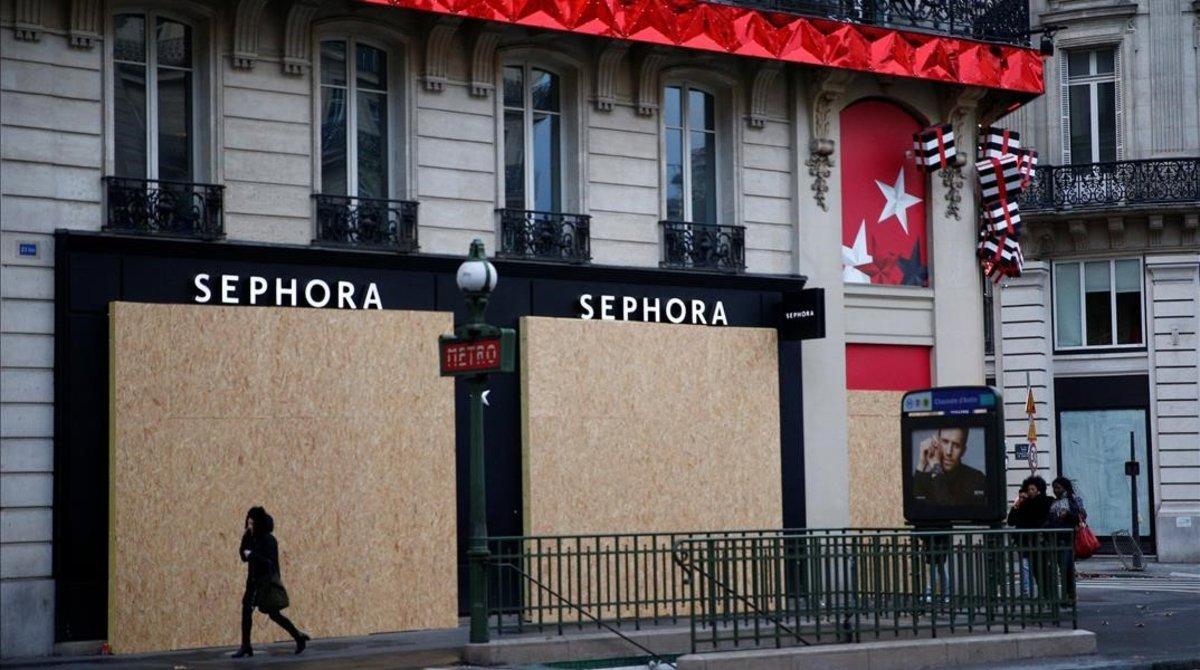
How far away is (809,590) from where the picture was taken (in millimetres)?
18141

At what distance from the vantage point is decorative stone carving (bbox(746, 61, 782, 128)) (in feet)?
87.4

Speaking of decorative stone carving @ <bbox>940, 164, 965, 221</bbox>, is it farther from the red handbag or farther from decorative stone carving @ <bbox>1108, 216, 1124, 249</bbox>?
decorative stone carving @ <bbox>1108, 216, 1124, 249</bbox>

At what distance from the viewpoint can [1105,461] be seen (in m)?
42.4

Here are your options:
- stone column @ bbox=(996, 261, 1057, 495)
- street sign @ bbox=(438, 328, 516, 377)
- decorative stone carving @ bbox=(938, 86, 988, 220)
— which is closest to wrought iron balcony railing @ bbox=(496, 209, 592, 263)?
street sign @ bbox=(438, 328, 516, 377)

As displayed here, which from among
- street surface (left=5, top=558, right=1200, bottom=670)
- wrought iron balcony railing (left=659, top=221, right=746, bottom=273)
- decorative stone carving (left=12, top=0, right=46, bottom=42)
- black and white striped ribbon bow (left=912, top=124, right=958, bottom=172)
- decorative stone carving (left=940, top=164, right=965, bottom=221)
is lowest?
street surface (left=5, top=558, right=1200, bottom=670)

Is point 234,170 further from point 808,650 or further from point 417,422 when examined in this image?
point 808,650

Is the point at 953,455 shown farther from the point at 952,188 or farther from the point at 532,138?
the point at 952,188

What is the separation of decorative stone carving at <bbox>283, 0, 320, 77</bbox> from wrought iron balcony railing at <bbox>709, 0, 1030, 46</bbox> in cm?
604

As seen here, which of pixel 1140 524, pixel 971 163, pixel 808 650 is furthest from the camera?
pixel 1140 524

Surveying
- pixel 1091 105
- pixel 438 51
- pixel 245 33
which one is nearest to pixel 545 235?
pixel 438 51

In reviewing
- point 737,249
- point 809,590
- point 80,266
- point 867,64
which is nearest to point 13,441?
point 80,266

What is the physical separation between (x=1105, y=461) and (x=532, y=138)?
21.6 metres

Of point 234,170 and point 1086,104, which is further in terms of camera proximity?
point 1086,104

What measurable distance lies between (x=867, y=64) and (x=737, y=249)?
3.08 m
